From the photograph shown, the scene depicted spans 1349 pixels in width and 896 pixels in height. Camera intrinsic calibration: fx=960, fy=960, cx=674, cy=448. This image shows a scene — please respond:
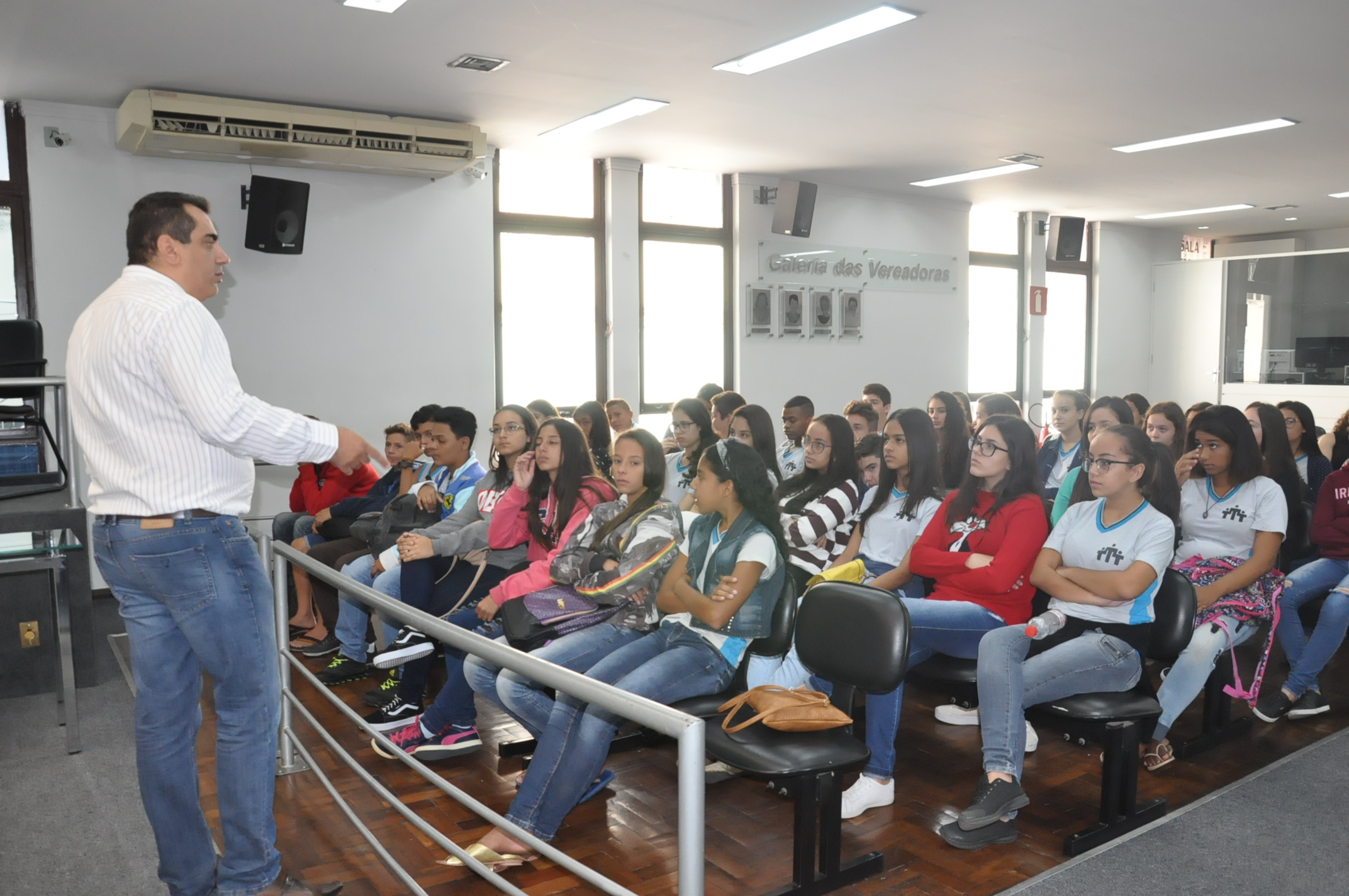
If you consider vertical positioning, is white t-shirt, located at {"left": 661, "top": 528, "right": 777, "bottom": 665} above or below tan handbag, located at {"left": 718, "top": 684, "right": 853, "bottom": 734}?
above

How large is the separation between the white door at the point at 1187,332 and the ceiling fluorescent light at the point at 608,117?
8372 mm

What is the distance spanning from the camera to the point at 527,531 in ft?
12.2

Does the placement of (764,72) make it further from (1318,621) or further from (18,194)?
(18,194)

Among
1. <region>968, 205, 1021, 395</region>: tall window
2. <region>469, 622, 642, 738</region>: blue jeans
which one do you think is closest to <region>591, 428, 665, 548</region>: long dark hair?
<region>469, 622, 642, 738</region>: blue jeans

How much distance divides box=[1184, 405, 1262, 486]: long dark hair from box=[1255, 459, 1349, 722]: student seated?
0.56 meters

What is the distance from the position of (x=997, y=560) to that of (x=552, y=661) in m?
1.44

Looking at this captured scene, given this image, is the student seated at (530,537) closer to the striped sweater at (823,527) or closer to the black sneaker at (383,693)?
the black sneaker at (383,693)

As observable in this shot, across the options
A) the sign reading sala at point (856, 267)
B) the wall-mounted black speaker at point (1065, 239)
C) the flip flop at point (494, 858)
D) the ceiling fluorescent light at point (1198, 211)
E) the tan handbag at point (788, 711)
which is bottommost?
the flip flop at point (494, 858)

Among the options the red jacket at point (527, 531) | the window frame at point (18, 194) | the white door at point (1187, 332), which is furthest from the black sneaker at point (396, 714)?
the white door at point (1187, 332)

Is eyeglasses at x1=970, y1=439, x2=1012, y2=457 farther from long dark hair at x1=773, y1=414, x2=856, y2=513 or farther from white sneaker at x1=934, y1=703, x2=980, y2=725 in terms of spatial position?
white sneaker at x1=934, y1=703, x2=980, y2=725

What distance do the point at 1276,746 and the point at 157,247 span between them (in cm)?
398

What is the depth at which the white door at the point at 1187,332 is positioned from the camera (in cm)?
1163

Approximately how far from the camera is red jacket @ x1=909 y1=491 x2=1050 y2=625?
3064mm

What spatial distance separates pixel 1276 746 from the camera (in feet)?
11.6
